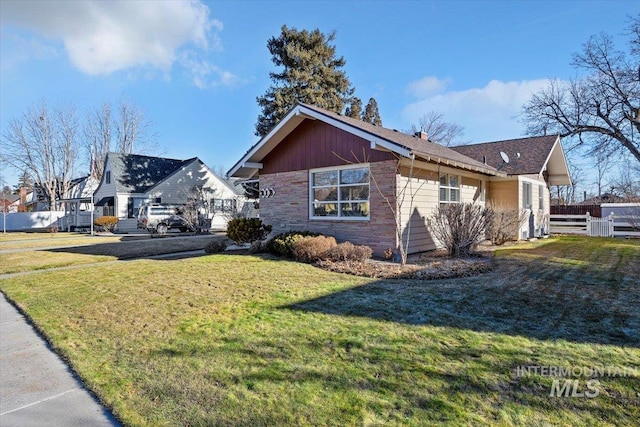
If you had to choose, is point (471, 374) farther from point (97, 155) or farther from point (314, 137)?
point (97, 155)

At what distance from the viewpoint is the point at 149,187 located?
1166 inches

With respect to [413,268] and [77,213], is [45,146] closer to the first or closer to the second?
[77,213]

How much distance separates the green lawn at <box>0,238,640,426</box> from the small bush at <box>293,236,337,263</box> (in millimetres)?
2130

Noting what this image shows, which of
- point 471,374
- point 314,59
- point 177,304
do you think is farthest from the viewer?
point 314,59

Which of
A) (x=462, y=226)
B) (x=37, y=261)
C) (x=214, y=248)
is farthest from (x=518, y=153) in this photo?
(x=37, y=261)

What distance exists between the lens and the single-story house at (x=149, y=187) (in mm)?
28297

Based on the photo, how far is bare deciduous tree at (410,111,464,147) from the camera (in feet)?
116

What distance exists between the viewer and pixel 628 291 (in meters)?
6.01

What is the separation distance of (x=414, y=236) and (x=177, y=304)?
286 inches

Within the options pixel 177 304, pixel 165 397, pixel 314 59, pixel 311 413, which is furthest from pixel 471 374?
pixel 314 59

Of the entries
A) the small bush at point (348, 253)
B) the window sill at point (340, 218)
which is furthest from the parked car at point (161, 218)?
the small bush at point (348, 253)

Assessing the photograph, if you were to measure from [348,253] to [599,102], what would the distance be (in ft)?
80.5

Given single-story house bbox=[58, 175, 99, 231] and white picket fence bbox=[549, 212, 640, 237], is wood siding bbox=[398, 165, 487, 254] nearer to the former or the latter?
white picket fence bbox=[549, 212, 640, 237]

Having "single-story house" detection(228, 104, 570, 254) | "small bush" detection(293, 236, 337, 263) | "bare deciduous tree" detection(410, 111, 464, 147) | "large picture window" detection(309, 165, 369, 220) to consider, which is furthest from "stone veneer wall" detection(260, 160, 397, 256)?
"bare deciduous tree" detection(410, 111, 464, 147)
